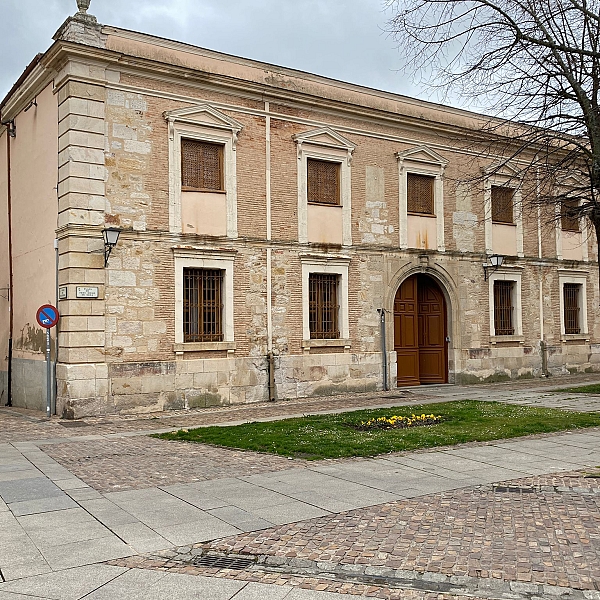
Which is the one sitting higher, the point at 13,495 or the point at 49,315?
the point at 49,315

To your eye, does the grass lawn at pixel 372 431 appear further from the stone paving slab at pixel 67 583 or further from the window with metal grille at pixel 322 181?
the window with metal grille at pixel 322 181

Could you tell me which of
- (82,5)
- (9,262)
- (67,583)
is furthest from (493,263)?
(67,583)

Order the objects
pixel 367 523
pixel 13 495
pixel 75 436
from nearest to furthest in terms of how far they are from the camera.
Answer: pixel 367 523
pixel 13 495
pixel 75 436

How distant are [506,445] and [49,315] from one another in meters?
9.48

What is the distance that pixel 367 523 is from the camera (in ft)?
20.3

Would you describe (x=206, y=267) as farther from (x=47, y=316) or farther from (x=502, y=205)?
(x=502, y=205)

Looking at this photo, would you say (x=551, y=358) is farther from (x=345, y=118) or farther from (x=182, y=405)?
(x=182, y=405)

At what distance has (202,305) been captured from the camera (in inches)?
640

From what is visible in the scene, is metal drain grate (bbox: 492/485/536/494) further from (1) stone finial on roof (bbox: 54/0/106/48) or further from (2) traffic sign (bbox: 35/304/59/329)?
(1) stone finial on roof (bbox: 54/0/106/48)

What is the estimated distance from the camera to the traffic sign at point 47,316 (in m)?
14.3

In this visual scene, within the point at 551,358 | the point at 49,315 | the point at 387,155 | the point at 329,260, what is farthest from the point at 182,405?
the point at 551,358

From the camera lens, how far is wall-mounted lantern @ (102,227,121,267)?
14.4 metres

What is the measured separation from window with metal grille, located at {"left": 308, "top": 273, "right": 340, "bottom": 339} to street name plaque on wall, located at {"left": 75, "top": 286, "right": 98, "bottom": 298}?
18.7 feet

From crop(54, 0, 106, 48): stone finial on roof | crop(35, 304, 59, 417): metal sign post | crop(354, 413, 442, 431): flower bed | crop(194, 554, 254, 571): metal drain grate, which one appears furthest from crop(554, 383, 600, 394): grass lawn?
crop(194, 554, 254, 571): metal drain grate
